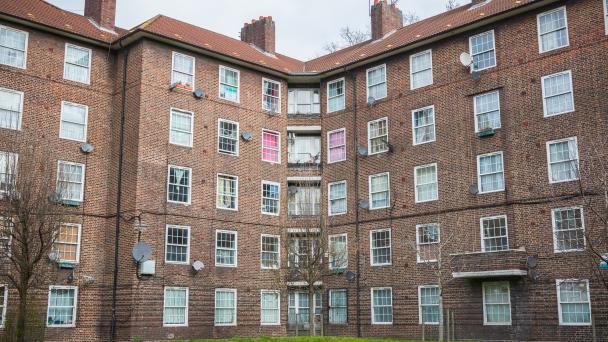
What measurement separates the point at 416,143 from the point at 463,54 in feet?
13.0

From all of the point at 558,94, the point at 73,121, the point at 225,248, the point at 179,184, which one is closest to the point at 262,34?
the point at 179,184

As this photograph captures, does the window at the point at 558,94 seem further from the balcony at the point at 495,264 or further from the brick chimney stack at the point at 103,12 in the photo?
the brick chimney stack at the point at 103,12

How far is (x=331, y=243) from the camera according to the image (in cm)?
3005

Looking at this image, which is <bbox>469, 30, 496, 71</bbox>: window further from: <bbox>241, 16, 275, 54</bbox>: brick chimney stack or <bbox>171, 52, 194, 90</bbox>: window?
<bbox>241, 16, 275, 54</bbox>: brick chimney stack

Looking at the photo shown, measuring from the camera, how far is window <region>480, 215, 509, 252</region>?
24828 millimetres

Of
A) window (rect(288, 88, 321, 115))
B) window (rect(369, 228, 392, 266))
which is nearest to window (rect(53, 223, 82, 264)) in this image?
window (rect(288, 88, 321, 115))

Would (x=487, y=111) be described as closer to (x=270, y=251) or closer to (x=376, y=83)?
(x=376, y=83)

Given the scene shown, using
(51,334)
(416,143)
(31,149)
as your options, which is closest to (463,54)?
(416,143)

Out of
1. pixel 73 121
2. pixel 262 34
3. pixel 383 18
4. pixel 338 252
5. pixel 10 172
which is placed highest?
pixel 383 18

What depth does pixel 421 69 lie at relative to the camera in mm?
28547

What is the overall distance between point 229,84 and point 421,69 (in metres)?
8.11

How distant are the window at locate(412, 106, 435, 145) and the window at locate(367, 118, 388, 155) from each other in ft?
4.72

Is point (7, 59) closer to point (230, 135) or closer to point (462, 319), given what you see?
point (230, 135)

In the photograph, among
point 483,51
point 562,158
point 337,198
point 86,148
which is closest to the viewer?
point 562,158
